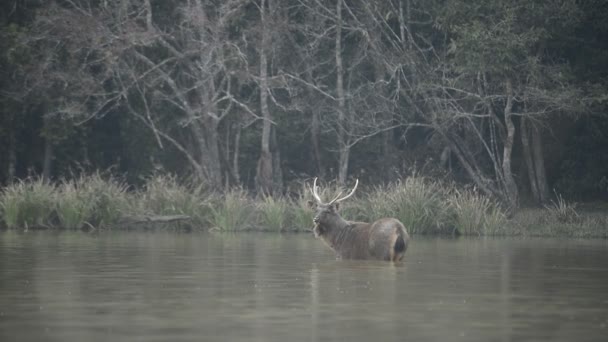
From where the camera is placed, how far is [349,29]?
33781 millimetres

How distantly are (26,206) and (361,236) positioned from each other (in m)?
11.7

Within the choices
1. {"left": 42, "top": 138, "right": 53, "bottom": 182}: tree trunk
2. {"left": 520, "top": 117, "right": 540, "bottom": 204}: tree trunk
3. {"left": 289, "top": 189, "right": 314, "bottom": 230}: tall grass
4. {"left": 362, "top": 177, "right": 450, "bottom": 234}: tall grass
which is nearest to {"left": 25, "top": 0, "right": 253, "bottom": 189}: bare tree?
{"left": 42, "top": 138, "right": 53, "bottom": 182}: tree trunk

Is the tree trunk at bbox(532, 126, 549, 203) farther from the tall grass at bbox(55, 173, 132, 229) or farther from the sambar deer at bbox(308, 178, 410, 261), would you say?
the sambar deer at bbox(308, 178, 410, 261)

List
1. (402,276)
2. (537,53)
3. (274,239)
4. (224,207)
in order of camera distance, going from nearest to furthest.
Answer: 1. (402,276)
2. (274,239)
3. (224,207)
4. (537,53)

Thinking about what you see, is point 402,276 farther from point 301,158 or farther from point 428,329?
point 301,158

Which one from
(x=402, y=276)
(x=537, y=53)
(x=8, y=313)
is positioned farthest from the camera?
(x=537, y=53)

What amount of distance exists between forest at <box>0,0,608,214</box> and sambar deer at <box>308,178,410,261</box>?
39.1 ft

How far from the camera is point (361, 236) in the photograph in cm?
1770

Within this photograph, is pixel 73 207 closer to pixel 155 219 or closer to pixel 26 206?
pixel 26 206

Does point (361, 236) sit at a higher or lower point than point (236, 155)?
lower

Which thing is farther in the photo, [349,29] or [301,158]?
[301,158]

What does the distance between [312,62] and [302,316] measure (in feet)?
83.7

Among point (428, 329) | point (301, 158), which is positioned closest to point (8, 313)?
point (428, 329)

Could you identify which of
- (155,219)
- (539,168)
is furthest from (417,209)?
(539,168)
